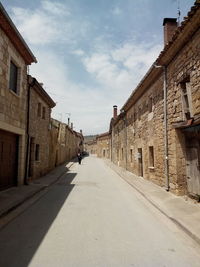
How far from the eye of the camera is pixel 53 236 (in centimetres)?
535

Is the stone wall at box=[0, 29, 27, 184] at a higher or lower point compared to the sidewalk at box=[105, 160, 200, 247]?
higher

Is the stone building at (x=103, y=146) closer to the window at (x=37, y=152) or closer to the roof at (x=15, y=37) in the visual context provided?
the window at (x=37, y=152)

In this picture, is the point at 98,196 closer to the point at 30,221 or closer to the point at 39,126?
the point at 30,221

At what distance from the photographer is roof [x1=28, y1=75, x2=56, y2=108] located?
1351 centimetres

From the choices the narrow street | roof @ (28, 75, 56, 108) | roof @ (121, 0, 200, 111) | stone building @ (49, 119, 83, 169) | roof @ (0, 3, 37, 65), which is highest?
roof @ (0, 3, 37, 65)

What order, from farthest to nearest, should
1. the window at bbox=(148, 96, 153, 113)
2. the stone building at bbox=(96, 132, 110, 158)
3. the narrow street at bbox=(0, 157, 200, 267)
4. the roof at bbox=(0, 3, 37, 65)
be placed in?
the stone building at bbox=(96, 132, 110, 158)
the window at bbox=(148, 96, 153, 113)
the roof at bbox=(0, 3, 37, 65)
the narrow street at bbox=(0, 157, 200, 267)

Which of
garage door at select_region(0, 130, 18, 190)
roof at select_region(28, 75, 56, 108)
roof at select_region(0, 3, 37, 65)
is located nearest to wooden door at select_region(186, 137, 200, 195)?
garage door at select_region(0, 130, 18, 190)

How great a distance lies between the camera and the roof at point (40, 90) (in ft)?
44.3

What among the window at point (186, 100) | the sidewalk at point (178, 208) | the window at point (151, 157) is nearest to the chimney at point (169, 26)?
the window at point (186, 100)

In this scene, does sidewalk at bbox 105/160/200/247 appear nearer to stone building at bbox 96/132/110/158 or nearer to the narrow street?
the narrow street

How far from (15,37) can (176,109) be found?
21.8 ft

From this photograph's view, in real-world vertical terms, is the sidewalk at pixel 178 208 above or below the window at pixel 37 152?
below

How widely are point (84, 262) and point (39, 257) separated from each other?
0.73 metres

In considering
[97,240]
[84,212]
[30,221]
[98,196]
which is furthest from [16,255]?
[98,196]
